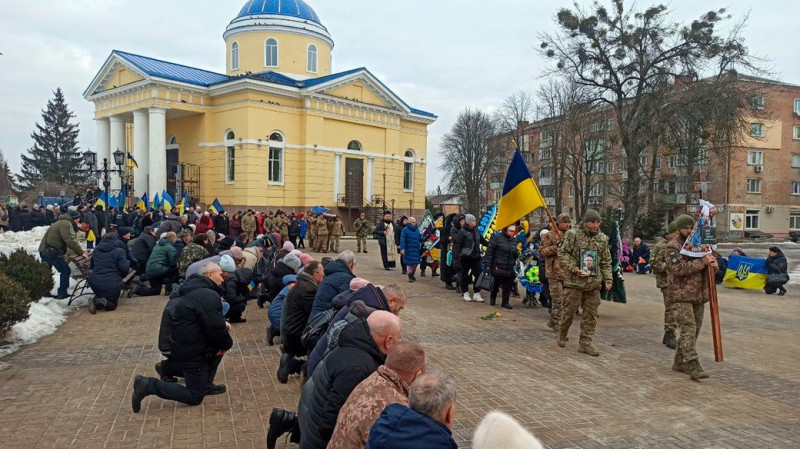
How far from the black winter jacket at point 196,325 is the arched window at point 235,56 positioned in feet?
130

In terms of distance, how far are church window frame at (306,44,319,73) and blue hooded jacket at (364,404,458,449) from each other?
41.9 meters

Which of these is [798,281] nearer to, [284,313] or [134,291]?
[284,313]

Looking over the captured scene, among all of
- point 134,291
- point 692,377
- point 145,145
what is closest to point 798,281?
point 692,377

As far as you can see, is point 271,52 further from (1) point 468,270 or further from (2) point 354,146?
(1) point 468,270

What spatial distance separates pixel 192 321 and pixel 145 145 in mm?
34546

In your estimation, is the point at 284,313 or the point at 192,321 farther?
the point at 284,313

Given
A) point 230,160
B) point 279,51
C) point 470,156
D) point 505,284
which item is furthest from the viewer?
point 470,156

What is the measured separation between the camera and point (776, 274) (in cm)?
1619

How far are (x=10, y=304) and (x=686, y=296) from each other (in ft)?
29.3

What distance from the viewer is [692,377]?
7.18 metres

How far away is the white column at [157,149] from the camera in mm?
34344

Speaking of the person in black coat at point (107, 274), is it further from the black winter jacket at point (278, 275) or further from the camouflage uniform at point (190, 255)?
the black winter jacket at point (278, 275)

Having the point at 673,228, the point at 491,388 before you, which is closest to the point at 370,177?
the point at 673,228

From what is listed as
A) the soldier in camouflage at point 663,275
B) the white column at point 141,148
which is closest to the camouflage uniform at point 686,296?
the soldier in camouflage at point 663,275
